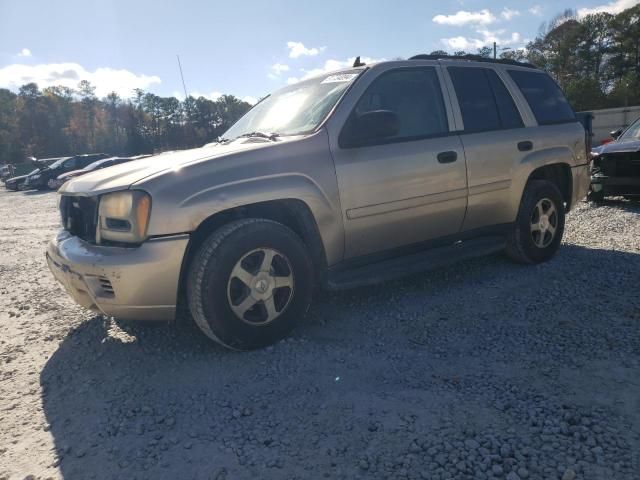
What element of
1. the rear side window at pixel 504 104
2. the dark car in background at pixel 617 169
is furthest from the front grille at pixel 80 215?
the dark car in background at pixel 617 169

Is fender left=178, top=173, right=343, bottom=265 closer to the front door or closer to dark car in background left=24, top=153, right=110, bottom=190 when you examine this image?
the front door

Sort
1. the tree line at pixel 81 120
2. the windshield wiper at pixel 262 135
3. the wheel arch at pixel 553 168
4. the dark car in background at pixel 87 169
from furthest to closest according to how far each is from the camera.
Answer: the tree line at pixel 81 120, the dark car in background at pixel 87 169, the wheel arch at pixel 553 168, the windshield wiper at pixel 262 135

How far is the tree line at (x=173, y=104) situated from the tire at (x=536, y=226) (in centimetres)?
3029

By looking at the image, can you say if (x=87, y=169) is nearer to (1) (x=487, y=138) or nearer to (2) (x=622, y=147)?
(2) (x=622, y=147)

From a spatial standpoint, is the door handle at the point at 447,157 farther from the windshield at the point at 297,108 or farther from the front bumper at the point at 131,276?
the front bumper at the point at 131,276

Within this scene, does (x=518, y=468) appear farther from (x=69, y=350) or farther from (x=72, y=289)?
(x=69, y=350)

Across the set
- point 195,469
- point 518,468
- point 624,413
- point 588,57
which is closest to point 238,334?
point 195,469

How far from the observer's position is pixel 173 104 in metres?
85.9

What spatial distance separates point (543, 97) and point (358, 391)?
3.74m

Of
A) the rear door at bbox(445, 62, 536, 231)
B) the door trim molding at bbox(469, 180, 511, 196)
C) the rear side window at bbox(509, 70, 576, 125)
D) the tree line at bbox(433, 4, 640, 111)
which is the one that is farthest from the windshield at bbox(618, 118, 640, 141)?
the tree line at bbox(433, 4, 640, 111)

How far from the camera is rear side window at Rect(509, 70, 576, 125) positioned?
15.1 feet

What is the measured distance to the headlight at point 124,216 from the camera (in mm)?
2748

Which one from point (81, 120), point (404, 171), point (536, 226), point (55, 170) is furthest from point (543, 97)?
point (81, 120)

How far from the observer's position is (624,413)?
222 cm
